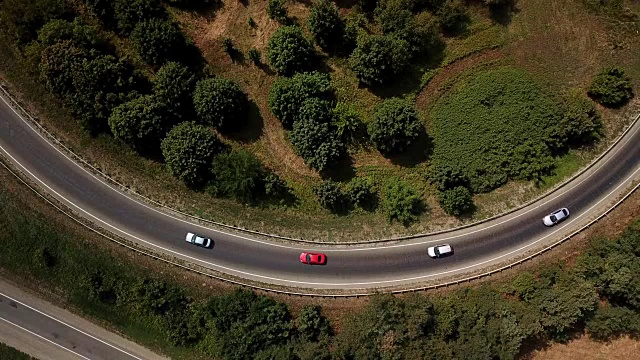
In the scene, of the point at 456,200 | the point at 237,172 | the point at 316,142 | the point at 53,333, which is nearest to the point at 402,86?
the point at 316,142

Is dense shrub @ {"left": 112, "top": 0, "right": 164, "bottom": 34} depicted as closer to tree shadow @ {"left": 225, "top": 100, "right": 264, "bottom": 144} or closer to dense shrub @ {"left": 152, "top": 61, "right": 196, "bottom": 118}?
dense shrub @ {"left": 152, "top": 61, "right": 196, "bottom": 118}

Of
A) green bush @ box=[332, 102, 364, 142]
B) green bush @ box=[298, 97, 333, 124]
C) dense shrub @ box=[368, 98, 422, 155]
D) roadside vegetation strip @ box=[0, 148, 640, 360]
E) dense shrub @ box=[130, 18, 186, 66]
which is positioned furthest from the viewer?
green bush @ box=[332, 102, 364, 142]

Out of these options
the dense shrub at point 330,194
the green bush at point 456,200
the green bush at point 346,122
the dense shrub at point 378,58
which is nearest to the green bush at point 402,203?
the green bush at point 456,200

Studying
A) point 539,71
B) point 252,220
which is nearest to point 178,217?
Answer: point 252,220

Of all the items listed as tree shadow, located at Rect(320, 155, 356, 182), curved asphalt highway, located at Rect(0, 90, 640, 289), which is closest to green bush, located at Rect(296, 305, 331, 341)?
curved asphalt highway, located at Rect(0, 90, 640, 289)

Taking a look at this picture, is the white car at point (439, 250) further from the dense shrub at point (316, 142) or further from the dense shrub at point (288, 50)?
the dense shrub at point (288, 50)

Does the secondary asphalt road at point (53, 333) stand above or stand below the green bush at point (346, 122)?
below

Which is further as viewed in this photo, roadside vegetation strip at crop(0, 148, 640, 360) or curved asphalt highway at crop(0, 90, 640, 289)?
curved asphalt highway at crop(0, 90, 640, 289)

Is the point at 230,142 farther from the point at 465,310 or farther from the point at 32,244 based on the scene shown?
the point at 465,310
